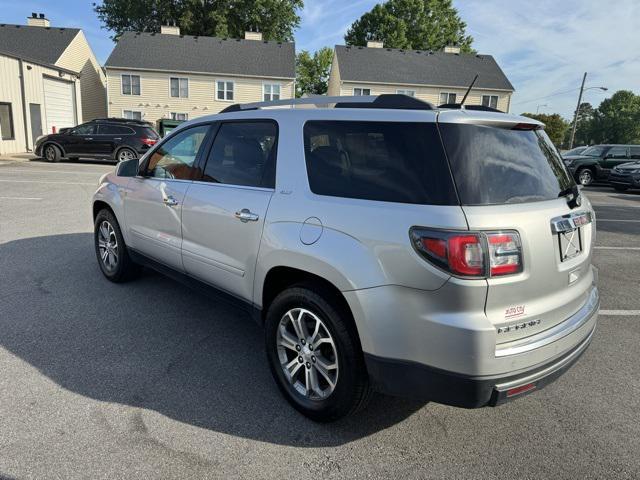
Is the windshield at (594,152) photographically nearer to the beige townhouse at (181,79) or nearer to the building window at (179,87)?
the beige townhouse at (181,79)

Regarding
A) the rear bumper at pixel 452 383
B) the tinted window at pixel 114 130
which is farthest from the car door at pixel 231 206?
the tinted window at pixel 114 130

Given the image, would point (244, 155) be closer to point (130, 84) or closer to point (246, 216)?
point (246, 216)

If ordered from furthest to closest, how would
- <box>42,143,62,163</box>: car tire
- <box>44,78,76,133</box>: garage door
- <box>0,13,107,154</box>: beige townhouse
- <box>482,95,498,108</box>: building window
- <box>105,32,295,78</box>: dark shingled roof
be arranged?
<box>482,95,498,108</box>: building window → <box>105,32,295,78</box>: dark shingled roof → <box>44,78,76,133</box>: garage door → <box>0,13,107,154</box>: beige townhouse → <box>42,143,62,163</box>: car tire

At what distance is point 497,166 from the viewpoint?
238 centimetres

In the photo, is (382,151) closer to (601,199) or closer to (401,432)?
(401,432)

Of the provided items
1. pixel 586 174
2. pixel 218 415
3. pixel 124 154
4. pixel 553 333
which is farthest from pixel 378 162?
pixel 586 174

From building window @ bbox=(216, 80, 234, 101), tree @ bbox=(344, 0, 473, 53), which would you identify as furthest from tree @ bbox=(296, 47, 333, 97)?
building window @ bbox=(216, 80, 234, 101)

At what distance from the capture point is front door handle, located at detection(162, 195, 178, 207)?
151 inches

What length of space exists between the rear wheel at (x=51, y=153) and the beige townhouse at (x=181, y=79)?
669 inches

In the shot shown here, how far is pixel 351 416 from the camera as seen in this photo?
284 cm

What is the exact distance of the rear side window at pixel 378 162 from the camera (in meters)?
2.27

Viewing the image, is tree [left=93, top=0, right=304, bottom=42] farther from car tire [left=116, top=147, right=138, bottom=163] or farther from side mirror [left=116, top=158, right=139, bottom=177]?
side mirror [left=116, top=158, right=139, bottom=177]

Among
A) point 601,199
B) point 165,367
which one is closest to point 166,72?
point 601,199

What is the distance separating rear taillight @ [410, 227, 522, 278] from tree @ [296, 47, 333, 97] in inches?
2142
